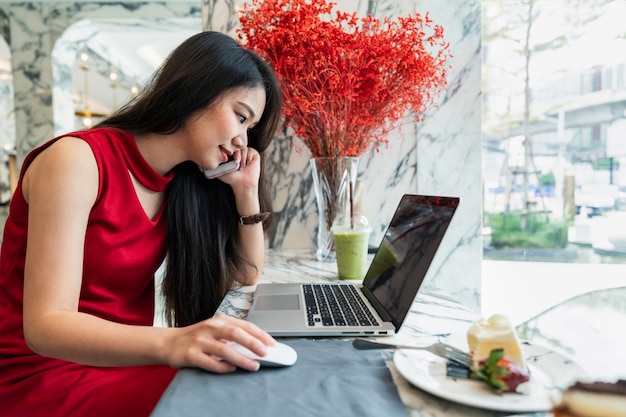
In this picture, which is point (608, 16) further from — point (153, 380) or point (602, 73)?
point (153, 380)

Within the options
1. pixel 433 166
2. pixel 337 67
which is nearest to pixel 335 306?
pixel 337 67

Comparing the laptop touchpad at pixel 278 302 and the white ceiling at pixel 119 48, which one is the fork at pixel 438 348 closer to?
the laptop touchpad at pixel 278 302

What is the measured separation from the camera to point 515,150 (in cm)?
182

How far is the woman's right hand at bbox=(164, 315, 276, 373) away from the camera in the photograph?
1.81 ft

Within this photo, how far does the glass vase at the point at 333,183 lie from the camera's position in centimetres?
137

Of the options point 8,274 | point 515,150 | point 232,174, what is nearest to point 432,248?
point 232,174

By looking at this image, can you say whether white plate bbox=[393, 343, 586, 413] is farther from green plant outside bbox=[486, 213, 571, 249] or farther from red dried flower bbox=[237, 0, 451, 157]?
green plant outside bbox=[486, 213, 571, 249]

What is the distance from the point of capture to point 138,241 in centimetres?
102

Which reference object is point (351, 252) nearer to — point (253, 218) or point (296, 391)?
point (253, 218)

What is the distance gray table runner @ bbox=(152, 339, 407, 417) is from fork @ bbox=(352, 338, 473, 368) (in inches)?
1.4

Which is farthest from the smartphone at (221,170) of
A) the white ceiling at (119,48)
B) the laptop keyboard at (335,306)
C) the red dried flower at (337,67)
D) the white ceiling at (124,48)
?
the white ceiling at (124,48)

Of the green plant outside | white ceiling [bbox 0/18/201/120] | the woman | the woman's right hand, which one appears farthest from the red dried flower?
white ceiling [bbox 0/18/201/120]

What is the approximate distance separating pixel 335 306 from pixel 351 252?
12.4 inches

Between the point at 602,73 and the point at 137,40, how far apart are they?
485 cm
